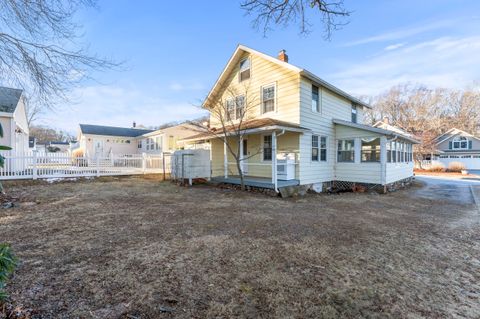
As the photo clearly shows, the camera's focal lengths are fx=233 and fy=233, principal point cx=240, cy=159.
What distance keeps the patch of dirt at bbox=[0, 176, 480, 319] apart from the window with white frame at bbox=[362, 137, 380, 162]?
4.60 meters

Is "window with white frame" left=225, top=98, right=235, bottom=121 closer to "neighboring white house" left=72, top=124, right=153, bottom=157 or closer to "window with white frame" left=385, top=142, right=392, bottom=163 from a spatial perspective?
"window with white frame" left=385, top=142, right=392, bottom=163

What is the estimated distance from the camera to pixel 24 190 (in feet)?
30.1

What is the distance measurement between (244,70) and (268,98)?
240cm

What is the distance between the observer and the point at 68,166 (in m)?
13.7

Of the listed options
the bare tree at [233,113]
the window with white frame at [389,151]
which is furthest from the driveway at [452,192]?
the bare tree at [233,113]

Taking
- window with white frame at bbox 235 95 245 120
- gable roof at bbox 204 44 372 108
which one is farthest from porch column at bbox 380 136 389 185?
window with white frame at bbox 235 95 245 120

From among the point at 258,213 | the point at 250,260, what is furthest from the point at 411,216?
the point at 250,260

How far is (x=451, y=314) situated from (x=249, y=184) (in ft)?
27.3

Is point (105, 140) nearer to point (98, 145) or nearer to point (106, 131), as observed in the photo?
point (98, 145)

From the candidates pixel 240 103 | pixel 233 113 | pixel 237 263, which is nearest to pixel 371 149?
pixel 240 103

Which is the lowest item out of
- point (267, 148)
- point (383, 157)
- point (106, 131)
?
point (383, 157)

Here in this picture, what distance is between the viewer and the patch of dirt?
252cm

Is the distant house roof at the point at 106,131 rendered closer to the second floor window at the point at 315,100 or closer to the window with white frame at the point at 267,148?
the window with white frame at the point at 267,148

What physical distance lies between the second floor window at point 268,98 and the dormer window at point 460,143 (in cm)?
3765
